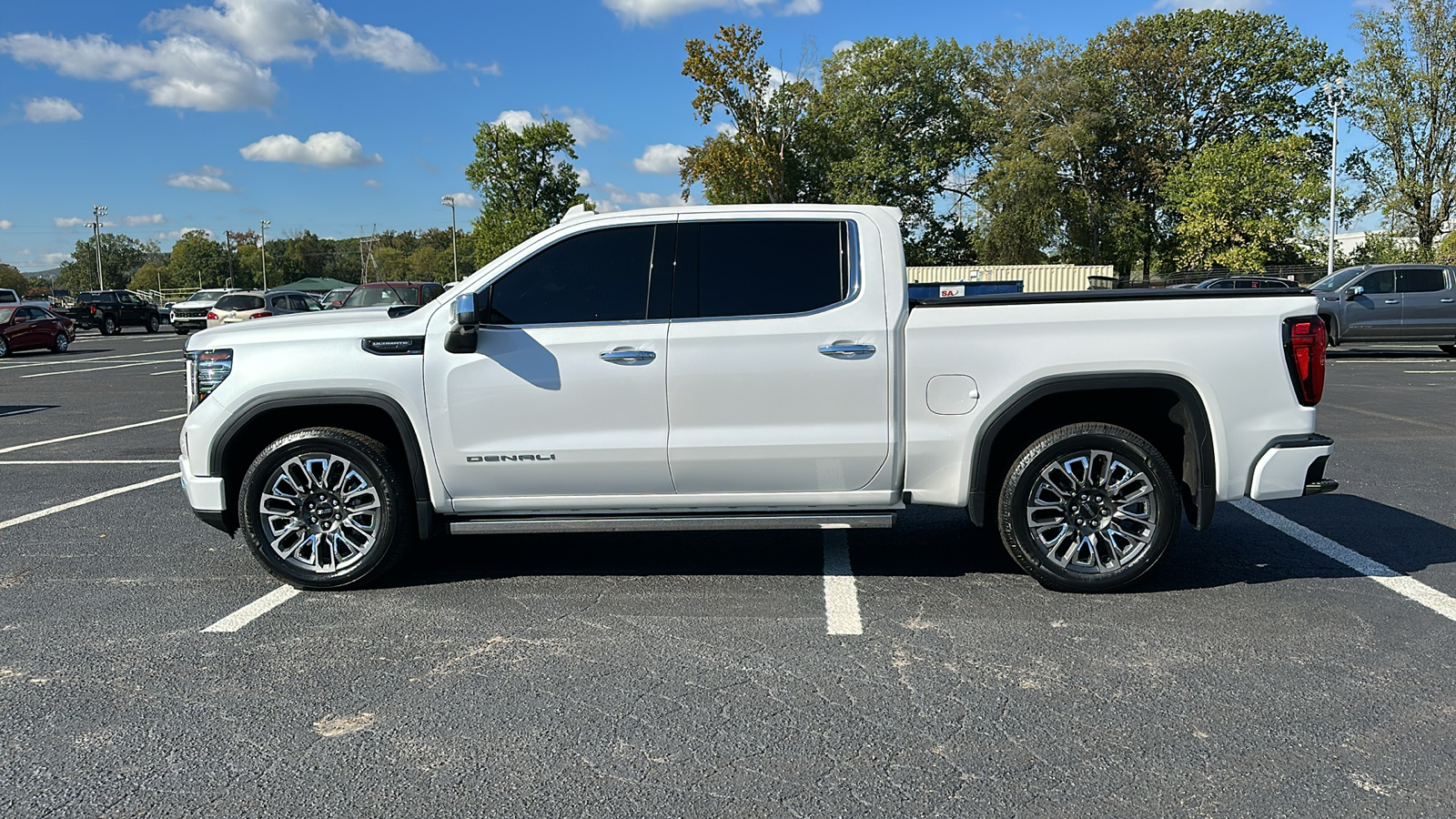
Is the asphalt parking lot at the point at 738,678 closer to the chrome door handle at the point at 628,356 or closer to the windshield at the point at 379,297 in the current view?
the chrome door handle at the point at 628,356

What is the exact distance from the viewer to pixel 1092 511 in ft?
16.2

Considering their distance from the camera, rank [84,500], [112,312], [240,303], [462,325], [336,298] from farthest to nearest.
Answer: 1. [112,312]
2. [240,303]
3. [336,298]
4. [84,500]
5. [462,325]

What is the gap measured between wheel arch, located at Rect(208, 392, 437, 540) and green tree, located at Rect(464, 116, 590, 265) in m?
73.1

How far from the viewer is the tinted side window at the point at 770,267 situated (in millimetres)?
4902

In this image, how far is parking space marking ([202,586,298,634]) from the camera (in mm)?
4629

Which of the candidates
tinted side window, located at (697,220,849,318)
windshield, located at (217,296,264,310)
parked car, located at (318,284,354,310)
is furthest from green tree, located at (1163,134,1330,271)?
tinted side window, located at (697,220,849,318)

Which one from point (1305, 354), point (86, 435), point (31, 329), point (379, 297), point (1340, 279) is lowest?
point (86, 435)

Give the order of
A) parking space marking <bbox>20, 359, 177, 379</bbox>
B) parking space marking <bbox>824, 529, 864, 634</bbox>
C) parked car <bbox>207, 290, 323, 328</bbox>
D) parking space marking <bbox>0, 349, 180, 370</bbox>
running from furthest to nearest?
1. parked car <bbox>207, 290, 323, 328</bbox>
2. parking space marking <bbox>0, 349, 180, 370</bbox>
3. parking space marking <bbox>20, 359, 177, 379</bbox>
4. parking space marking <bbox>824, 529, 864, 634</bbox>

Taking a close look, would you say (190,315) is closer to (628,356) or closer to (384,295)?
(384,295)

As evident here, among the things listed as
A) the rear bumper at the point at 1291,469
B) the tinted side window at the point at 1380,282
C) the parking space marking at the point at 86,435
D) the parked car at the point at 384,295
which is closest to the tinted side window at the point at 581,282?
the rear bumper at the point at 1291,469

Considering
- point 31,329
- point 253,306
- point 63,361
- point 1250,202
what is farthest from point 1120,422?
point 1250,202

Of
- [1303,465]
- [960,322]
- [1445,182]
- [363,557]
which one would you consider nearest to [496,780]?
[363,557]

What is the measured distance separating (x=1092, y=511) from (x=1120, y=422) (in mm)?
596

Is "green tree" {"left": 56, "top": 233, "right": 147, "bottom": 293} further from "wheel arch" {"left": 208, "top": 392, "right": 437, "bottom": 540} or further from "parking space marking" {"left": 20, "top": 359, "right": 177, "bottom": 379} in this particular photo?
"wheel arch" {"left": 208, "top": 392, "right": 437, "bottom": 540}
